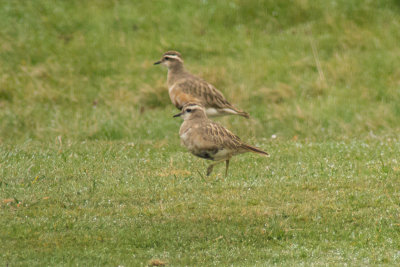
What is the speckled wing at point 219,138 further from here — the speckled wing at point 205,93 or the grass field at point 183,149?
the speckled wing at point 205,93

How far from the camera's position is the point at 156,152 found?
16.1m

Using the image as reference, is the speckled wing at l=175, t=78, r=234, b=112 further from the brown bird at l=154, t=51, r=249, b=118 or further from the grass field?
the grass field

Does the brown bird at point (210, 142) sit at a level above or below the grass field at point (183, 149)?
above

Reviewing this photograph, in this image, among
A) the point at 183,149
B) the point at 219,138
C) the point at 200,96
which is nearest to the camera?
the point at 219,138

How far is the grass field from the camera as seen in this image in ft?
33.7

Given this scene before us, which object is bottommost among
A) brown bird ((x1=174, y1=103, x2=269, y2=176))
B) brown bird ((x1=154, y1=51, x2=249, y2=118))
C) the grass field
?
the grass field

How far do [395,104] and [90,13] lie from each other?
1342cm

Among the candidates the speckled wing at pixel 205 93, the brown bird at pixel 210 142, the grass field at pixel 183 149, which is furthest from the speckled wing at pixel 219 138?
the speckled wing at pixel 205 93

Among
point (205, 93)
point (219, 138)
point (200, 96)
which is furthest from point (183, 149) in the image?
point (219, 138)

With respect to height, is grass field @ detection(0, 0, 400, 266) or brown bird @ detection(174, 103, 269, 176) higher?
brown bird @ detection(174, 103, 269, 176)

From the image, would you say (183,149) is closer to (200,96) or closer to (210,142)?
(200,96)

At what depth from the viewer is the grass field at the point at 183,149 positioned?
10.3m

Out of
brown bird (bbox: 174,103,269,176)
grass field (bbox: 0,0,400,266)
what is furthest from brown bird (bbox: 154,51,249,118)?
brown bird (bbox: 174,103,269,176)

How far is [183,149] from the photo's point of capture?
648 inches
